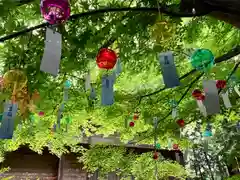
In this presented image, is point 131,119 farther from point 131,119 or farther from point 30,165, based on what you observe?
point 30,165

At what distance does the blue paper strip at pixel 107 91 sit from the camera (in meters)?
1.70

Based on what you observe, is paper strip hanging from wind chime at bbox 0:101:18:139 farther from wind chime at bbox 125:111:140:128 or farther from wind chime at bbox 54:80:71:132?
wind chime at bbox 125:111:140:128

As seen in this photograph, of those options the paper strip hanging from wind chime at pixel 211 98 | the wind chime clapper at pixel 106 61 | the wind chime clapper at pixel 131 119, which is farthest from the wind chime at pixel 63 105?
the paper strip hanging from wind chime at pixel 211 98

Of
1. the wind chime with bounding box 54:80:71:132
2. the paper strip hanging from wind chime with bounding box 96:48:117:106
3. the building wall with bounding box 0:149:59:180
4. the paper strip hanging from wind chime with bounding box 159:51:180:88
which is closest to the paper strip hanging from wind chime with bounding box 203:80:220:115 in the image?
the paper strip hanging from wind chime with bounding box 159:51:180:88

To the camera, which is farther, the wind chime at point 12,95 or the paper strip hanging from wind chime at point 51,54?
the wind chime at point 12,95

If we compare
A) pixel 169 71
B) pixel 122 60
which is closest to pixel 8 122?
pixel 122 60

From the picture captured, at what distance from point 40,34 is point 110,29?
0.44m

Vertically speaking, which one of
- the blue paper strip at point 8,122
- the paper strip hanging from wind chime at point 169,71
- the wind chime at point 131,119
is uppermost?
the wind chime at point 131,119

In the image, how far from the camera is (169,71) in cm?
149

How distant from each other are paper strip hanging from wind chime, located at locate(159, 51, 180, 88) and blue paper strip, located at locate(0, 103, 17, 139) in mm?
948

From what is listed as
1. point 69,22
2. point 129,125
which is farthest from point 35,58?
point 129,125

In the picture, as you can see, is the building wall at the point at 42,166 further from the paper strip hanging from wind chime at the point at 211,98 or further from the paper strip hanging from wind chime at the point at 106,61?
the paper strip hanging from wind chime at the point at 211,98

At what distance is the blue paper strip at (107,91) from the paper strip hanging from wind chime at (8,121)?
1.84 feet

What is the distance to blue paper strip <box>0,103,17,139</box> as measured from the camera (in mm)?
1671
